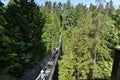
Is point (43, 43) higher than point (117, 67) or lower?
higher

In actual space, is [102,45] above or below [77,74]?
above

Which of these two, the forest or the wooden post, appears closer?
the wooden post

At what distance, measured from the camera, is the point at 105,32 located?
48.6m

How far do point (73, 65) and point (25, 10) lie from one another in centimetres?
3265

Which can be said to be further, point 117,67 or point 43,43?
point 43,43

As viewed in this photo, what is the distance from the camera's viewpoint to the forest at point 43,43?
2168 cm

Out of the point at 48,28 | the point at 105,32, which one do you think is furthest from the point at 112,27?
the point at 48,28

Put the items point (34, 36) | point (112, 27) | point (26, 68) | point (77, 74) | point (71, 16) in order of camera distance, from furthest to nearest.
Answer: point (71, 16) < point (77, 74) < point (112, 27) < point (34, 36) < point (26, 68)

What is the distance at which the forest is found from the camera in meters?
21.7

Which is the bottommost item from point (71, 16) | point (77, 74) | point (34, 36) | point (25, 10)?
point (77, 74)

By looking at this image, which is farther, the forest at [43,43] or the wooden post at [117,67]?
the forest at [43,43]

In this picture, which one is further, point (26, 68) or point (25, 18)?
point (25, 18)

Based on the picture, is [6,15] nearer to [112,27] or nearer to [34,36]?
[34,36]

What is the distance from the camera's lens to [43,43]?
151 ft
